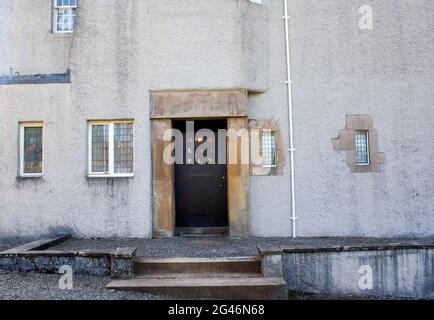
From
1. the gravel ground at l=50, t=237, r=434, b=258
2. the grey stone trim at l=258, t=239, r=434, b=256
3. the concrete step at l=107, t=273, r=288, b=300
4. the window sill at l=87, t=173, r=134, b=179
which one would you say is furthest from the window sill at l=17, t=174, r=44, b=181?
the grey stone trim at l=258, t=239, r=434, b=256

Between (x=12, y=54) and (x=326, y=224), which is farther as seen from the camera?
(x=12, y=54)

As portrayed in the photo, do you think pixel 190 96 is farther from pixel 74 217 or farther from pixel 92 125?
pixel 74 217

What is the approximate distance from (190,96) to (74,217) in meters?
3.47

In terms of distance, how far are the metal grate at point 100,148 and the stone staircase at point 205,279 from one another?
305 centimetres

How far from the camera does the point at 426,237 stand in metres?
8.82

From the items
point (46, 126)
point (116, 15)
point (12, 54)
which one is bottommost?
point (46, 126)

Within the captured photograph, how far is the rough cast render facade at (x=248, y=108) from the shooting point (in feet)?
28.4

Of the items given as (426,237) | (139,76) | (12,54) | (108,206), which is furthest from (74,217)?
(426,237)

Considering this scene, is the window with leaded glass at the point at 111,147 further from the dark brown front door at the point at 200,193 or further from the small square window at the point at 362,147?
the small square window at the point at 362,147

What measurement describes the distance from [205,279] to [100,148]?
427 centimetres

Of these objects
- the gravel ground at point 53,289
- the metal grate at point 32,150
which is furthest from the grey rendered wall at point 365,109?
the metal grate at point 32,150

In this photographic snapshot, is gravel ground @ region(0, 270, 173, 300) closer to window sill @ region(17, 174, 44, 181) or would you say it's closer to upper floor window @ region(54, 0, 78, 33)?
window sill @ region(17, 174, 44, 181)

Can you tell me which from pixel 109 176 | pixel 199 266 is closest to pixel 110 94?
pixel 109 176

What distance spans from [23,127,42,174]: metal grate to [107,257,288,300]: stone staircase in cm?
390
